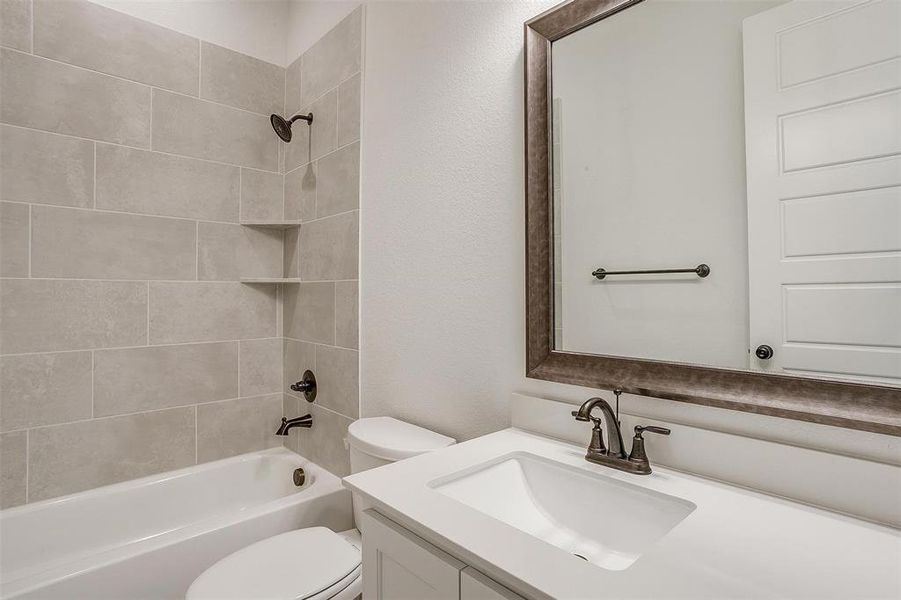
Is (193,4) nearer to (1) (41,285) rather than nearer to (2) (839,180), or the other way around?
(1) (41,285)

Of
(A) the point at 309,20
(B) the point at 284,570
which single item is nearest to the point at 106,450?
(B) the point at 284,570

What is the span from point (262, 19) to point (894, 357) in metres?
2.60

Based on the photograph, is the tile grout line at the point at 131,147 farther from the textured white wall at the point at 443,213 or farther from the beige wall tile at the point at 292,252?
the textured white wall at the point at 443,213

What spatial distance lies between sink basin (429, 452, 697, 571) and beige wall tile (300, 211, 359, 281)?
1.05 m

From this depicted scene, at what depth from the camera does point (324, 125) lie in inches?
77.5

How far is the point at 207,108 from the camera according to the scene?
1988mm

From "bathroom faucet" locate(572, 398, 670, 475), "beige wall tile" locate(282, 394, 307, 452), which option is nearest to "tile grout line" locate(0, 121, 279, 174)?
"beige wall tile" locate(282, 394, 307, 452)

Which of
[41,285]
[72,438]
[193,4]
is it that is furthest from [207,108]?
[72,438]

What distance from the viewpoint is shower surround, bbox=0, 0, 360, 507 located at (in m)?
1.61

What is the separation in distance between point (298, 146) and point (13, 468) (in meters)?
1.64

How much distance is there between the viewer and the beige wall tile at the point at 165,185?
69.3 inches

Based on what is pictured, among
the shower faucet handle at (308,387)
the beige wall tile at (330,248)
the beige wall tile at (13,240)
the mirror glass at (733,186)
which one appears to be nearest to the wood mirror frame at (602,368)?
the mirror glass at (733,186)

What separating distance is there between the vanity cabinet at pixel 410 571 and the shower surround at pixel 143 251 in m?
1.05

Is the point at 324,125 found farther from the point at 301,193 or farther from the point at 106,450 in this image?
the point at 106,450
